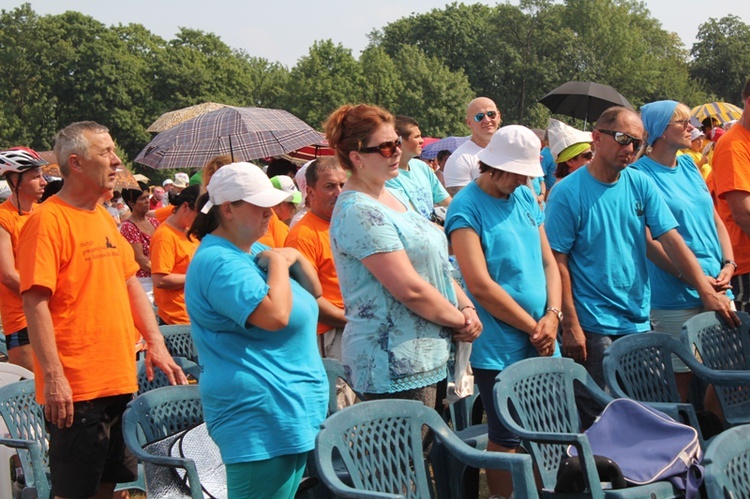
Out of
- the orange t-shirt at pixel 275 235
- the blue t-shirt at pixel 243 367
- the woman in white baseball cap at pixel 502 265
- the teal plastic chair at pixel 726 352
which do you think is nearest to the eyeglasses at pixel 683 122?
the teal plastic chair at pixel 726 352

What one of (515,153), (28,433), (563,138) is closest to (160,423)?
(28,433)

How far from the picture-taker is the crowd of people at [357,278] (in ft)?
10.3

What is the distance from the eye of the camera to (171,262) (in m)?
5.95

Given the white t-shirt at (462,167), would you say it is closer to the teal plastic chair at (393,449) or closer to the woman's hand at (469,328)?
the woman's hand at (469,328)

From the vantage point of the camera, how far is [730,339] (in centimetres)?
487

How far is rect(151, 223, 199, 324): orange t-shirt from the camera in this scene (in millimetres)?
5938

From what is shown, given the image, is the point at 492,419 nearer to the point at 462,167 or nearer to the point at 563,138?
the point at 462,167

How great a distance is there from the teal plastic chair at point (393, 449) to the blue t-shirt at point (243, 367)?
14 centimetres

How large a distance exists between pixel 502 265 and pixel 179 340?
2.38 m

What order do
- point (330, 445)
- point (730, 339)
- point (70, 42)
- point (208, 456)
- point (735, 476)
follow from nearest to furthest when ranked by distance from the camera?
point (735, 476) < point (330, 445) < point (208, 456) < point (730, 339) < point (70, 42)

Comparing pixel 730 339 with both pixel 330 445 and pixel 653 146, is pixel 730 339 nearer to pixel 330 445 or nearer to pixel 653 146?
pixel 653 146

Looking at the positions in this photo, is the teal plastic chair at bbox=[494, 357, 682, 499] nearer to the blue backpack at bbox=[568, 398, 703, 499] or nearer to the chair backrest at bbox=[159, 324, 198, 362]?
the blue backpack at bbox=[568, 398, 703, 499]

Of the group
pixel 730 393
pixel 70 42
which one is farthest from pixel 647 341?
pixel 70 42

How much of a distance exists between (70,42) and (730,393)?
59395mm
